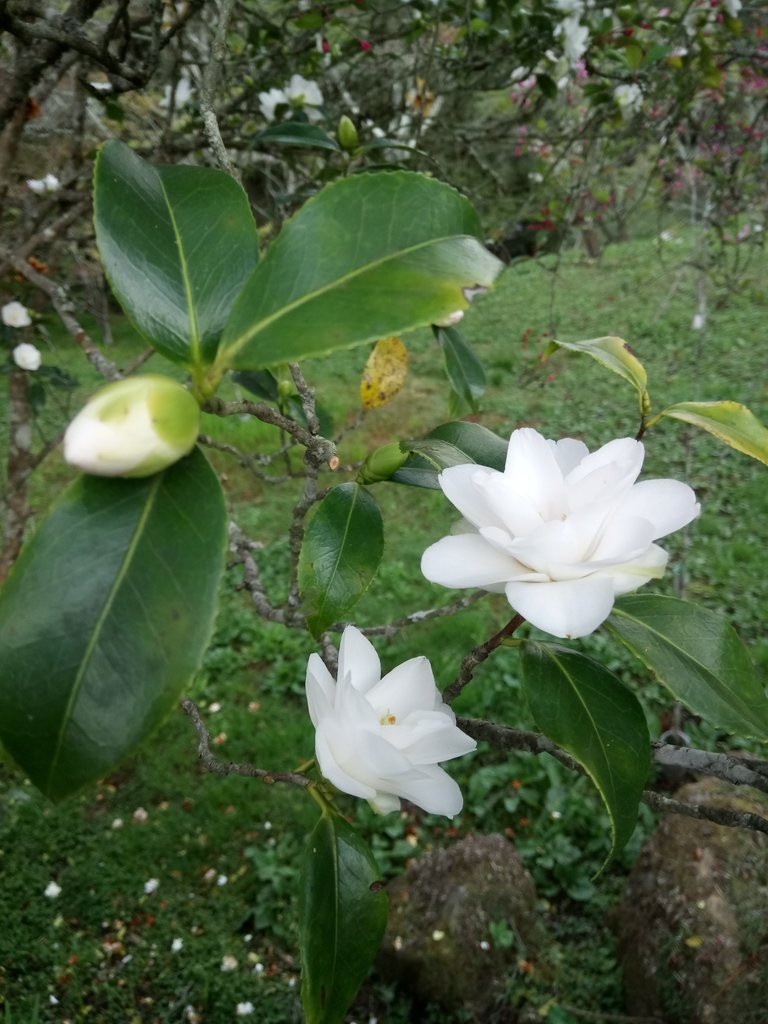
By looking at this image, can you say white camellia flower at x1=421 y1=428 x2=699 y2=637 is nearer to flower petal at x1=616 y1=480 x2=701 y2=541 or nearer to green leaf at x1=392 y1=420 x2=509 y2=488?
flower petal at x1=616 y1=480 x2=701 y2=541

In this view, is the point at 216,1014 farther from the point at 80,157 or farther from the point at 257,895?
the point at 80,157

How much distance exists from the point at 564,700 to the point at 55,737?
370mm

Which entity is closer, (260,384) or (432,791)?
(432,791)

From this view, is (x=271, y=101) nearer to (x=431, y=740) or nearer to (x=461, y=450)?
(x=461, y=450)

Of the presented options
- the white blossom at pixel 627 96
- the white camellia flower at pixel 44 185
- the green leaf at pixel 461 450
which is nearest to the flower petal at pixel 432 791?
the green leaf at pixel 461 450

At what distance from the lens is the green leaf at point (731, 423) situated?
0.61m

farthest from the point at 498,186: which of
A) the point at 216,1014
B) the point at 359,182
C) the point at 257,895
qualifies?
the point at 216,1014

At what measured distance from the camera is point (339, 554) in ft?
2.02

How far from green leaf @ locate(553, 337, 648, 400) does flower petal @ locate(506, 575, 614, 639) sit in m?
0.25

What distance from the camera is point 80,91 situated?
156 cm

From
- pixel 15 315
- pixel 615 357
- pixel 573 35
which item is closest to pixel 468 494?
pixel 615 357

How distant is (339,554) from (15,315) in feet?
5.84

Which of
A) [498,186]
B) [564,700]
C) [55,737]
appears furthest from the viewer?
[498,186]

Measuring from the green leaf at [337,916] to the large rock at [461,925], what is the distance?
50.3 inches
